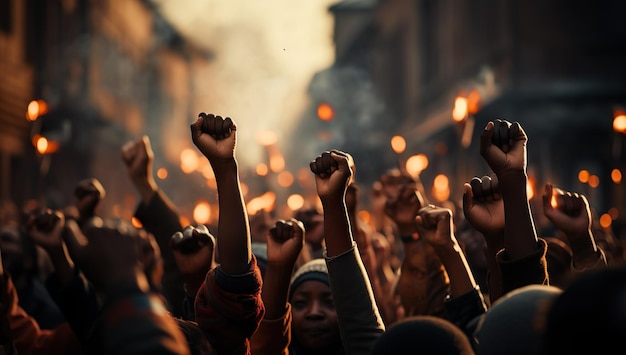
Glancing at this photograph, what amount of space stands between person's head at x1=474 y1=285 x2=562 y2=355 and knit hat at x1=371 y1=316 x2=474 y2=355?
0.26 ft

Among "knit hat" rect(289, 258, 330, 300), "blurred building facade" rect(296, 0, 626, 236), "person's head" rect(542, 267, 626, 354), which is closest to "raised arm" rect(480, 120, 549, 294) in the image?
"person's head" rect(542, 267, 626, 354)

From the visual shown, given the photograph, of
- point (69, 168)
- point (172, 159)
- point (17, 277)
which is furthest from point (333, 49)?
point (17, 277)

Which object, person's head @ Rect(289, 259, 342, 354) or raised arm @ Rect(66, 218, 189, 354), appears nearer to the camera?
raised arm @ Rect(66, 218, 189, 354)

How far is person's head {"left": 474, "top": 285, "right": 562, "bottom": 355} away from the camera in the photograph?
2.21m

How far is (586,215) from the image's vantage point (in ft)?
13.1

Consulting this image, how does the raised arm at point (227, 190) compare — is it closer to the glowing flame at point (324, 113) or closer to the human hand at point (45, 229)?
the human hand at point (45, 229)

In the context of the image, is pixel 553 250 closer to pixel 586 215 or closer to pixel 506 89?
pixel 586 215

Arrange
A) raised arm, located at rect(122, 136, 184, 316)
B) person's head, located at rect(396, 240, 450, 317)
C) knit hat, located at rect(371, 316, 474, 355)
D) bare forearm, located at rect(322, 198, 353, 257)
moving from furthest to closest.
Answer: raised arm, located at rect(122, 136, 184, 316)
person's head, located at rect(396, 240, 450, 317)
bare forearm, located at rect(322, 198, 353, 257)
knit hat, located at rect(371, 316, 474, 355)

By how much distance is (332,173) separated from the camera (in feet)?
11.3

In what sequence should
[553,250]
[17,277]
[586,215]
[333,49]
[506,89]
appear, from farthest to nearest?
[333,49] < [506,89] < [17,277] < [553,250] < [586,215]

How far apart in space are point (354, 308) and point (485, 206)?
24.5 inches

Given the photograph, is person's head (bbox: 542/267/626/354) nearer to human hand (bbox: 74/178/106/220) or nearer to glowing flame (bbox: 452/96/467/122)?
human hand (bbox: 74/178/106/220)

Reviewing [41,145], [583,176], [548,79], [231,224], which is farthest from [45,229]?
[548,79]

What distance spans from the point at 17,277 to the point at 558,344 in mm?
4237
